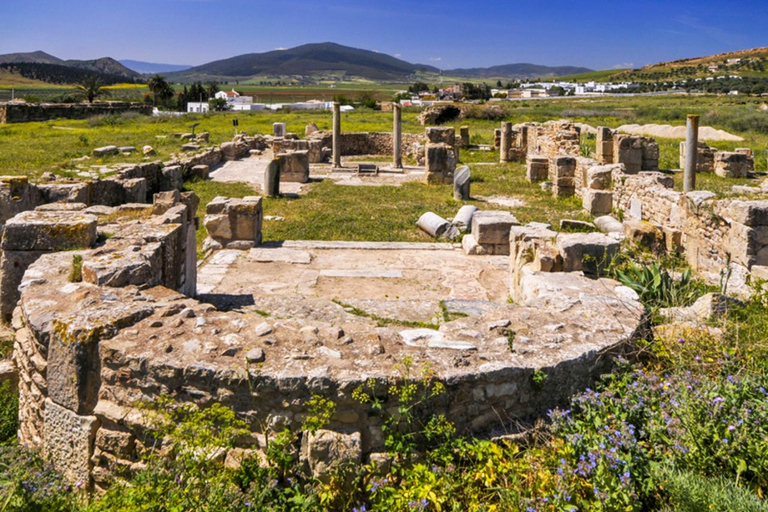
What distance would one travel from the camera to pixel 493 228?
10.9 meters

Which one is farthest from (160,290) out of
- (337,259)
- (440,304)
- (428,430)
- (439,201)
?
(439,201)

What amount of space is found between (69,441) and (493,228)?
26.2 feet

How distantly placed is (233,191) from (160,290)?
494 inches

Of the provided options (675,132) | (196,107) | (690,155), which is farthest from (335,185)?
(196,107)

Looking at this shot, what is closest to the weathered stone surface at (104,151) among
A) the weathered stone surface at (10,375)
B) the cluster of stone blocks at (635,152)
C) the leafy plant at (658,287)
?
the cluster of stone blocks at (635,152)

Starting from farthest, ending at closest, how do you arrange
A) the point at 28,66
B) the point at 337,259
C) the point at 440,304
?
1. the point at 28,66
2. the point at 337,259
3. the point at 440,304

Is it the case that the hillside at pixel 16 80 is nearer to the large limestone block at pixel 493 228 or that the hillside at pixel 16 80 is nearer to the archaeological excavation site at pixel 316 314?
the archaeological excavation site at pixel 316 314

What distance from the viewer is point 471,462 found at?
3.85 m

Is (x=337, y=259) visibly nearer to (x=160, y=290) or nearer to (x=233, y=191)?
(x=160, y=290)

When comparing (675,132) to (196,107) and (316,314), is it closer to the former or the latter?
(316,314)

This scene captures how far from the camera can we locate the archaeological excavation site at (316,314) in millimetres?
3893

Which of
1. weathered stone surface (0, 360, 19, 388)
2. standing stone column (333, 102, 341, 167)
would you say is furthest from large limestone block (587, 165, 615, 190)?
weathered stone surface (0, 360, 19, 388)

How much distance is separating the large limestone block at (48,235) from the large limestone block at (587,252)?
572 centimetres

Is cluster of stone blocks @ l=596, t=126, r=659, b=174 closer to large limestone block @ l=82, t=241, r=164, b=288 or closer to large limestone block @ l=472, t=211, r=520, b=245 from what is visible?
large limestone block @ l=472, t=211, r=520, b=245
